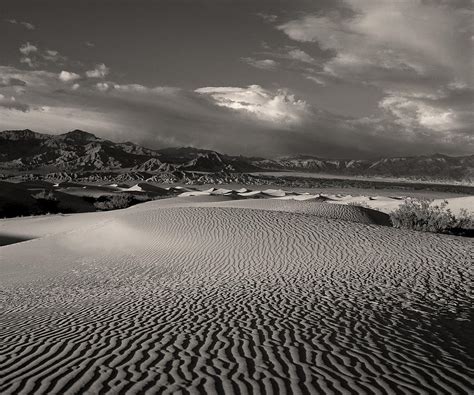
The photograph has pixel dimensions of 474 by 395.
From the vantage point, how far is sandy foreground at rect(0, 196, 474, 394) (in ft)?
16.6

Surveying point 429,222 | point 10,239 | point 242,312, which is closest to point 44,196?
point 10,239

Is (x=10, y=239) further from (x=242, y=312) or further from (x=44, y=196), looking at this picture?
(x=44, y=196)

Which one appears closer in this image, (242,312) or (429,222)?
(242,312)

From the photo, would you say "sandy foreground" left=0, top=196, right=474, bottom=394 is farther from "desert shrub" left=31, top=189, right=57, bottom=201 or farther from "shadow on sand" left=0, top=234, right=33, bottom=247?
"desert shrub" left=31, top=189, right=57, bottom=201

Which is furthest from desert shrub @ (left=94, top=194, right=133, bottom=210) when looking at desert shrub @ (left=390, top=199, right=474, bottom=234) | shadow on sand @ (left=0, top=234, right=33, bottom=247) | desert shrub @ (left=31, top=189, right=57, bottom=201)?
desert shrub @ (left=390, top=199, right=474, bottom=234)

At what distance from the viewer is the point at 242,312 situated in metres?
8.66

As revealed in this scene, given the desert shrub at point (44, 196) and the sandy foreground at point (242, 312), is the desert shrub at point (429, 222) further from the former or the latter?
the desert shrub at point (44, 196)

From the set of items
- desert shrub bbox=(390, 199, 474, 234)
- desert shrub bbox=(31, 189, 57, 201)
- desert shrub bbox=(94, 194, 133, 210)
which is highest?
desert shrub bbox=(390, 199, 474, 234)

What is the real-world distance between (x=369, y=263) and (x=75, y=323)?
9.67 m

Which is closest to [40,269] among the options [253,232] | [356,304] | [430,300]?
[253,232]

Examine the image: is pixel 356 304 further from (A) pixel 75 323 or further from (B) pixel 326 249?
(B) pixel 326 249

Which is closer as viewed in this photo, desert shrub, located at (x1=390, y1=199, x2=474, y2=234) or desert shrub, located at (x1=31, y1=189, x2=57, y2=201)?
desert shrub, located at (x1=390, y1=199, x2=474, y2=234)

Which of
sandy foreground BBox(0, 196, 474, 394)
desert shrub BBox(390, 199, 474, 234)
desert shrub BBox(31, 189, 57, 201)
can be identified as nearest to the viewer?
sandy foreground BBox(0, 196, 474, 394)

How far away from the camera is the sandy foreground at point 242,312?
16.6 ft
